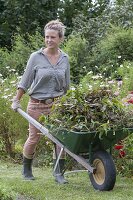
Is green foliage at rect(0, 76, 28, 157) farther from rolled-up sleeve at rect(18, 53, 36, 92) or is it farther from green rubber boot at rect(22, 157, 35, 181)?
rolled-up sleeve at rect(18, 53, 36, 92)

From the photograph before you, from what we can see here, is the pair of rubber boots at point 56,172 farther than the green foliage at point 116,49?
No

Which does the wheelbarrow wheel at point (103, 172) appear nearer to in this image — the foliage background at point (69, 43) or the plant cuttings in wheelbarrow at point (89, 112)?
the plant cuttings in wheelbarrow at point (89, 112)

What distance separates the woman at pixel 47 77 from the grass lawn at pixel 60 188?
0.77ft

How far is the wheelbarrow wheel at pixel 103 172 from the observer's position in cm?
594

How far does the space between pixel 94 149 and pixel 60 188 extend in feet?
1.89

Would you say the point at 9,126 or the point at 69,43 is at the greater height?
the point at 69,43

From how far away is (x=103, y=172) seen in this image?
237 inches

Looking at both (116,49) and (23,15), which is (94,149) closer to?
(116,49)

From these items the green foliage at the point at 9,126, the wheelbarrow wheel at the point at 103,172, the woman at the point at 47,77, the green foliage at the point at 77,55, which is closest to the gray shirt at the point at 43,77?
the woman at the point at 47,77

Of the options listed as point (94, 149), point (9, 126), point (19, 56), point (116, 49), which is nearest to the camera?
point (94, 149)

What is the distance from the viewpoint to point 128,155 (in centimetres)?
709

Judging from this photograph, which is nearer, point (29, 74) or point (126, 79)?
point (29, 74)

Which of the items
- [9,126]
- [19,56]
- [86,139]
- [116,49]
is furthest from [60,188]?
[19,56]

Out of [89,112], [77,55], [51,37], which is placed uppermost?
[51,37]
